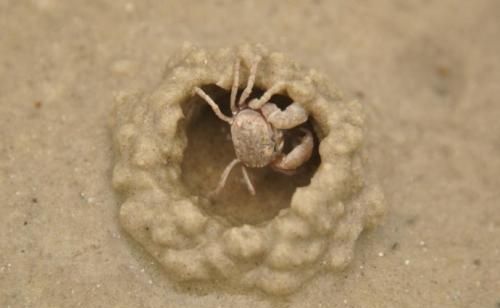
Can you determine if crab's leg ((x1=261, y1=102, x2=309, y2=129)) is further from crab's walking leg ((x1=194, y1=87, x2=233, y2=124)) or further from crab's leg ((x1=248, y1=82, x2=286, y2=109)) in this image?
crab's walking leg ((x1=194, y1=87, x2=233, y2=124))

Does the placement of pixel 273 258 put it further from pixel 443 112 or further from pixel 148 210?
pixel 443 112

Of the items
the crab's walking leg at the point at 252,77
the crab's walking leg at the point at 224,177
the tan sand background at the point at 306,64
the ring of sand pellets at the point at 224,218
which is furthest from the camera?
the crab's walking leg at the point at 224,177

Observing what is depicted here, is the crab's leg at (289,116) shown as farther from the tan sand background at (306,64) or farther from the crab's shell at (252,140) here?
the tan sand background at (306,64)

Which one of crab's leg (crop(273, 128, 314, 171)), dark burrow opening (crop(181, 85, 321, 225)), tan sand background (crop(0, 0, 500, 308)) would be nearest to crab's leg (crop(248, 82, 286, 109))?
dark burrow opening (crop(181, 85, 321, 225))

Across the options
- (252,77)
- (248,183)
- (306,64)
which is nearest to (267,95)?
(252,77)

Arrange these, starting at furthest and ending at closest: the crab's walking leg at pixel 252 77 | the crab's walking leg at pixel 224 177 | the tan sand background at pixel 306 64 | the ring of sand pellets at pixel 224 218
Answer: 1. the crab's walking leg at pixel 224 177
2. the crab's walking leg at pixel 252 77
3. the tan sand background at pixel 306 64
4. the ring of sand pellets at pixel 224 218

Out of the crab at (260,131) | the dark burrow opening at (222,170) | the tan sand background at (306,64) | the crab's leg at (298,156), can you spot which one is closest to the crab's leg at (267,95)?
the crab at (260,131)

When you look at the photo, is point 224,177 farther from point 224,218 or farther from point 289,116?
point 289,116
